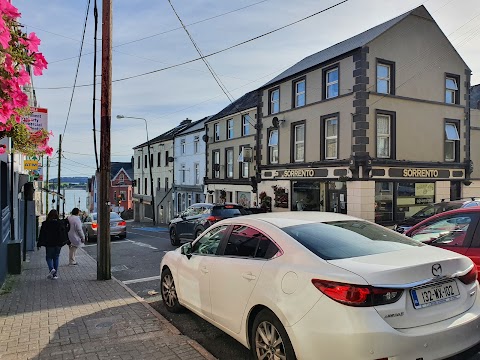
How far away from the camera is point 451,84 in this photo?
1992 cm

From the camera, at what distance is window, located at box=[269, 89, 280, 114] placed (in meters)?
22.5

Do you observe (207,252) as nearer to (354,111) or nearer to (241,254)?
(241,254)

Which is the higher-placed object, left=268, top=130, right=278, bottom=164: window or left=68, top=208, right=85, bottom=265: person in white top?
left=268, top=130, right=278, bottom=164: window

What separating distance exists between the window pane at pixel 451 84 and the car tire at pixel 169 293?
18930 millimetres

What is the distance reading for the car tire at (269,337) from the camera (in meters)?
3.30

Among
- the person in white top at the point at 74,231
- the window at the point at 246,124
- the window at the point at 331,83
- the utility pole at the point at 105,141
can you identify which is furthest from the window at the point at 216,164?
the utility pole at the point at 105,141

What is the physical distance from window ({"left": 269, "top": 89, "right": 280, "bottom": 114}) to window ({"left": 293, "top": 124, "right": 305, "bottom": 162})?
2.23 metres

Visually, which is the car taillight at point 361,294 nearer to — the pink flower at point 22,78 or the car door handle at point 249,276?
the car door handle at point 249,276

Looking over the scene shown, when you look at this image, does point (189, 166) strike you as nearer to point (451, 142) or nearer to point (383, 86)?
point (383, 86)

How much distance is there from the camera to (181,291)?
5.36 metres

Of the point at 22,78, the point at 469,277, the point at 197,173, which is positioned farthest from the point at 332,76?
the point at 197,173

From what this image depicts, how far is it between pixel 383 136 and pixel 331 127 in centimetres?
242

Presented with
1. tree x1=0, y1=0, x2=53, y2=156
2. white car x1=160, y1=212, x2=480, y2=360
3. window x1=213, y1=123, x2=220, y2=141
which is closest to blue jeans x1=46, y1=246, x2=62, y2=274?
white car x1=160, y1=212, x2=480, y2=360

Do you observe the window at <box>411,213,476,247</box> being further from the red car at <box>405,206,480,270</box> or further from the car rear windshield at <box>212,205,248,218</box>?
the car rear windshield at <box>212,205,248,218</box>
